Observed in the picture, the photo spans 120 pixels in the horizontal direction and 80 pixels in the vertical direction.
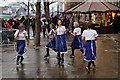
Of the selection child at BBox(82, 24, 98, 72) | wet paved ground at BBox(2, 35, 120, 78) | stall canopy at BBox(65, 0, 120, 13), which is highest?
stall canopy at BBox(65, 0, 120, 13)

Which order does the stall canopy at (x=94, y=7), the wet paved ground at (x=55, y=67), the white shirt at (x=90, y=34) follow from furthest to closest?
the stall canopy at (x=94, y=7), the white shirt at (x=90, y=34), the wet paved ground at (x=55, y=67)

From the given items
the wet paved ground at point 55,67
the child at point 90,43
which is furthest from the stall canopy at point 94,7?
the child at point 90,43

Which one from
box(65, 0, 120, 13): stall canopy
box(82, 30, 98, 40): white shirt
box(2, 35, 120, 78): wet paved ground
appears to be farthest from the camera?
box(65, 0, 120, 13): stall canopy

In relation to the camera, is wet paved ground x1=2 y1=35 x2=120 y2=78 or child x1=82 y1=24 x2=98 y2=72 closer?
wet paved ground x1=2 y1=35 x2=120 y2=78

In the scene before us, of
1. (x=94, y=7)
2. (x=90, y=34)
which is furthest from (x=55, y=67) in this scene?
(x=94, y=7)

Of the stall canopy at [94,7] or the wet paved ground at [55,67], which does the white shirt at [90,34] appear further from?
the stall canopy at [94,7]

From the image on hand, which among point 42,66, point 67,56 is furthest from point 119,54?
point 42,66

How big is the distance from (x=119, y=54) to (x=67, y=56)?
263 centimetres

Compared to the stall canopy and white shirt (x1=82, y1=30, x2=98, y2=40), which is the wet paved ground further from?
the stall canopy

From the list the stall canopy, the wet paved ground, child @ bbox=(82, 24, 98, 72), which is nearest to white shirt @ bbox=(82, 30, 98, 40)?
child @ bbox=(82, 24, 98, 72)

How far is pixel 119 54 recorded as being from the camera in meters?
12.2

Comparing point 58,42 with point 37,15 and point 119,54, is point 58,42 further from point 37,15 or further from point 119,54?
point 37,15

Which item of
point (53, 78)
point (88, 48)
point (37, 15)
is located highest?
point (37, 15)

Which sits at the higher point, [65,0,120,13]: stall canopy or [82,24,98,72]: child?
[65,0,120,13]: stall canopy
